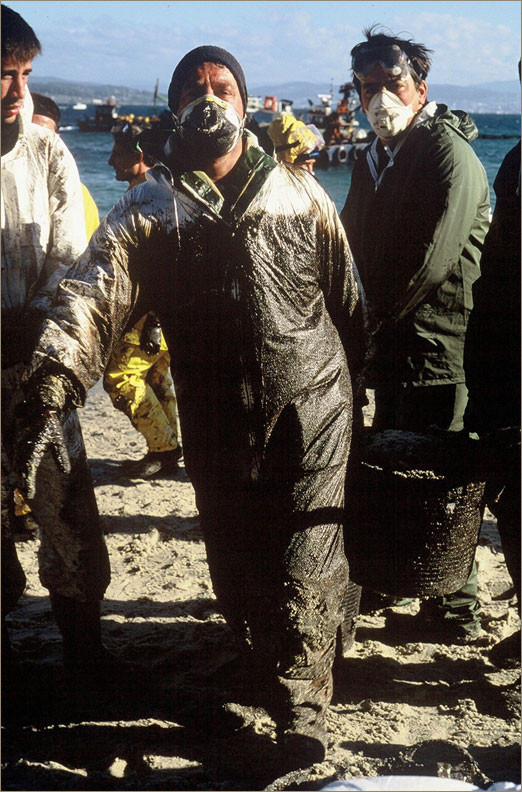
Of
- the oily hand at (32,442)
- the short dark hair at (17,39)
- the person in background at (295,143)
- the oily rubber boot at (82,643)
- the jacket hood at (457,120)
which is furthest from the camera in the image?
the person in background at (295,143)

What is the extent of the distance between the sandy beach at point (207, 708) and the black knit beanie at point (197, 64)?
2.29 m

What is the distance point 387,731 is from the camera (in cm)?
291

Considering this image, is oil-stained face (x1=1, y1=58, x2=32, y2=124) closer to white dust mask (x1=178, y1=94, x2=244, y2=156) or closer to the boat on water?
white dust mask (x1=178, y1=94, x2=244, y2=156)

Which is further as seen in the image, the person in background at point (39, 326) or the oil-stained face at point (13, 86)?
the person in background at point (39, 326)

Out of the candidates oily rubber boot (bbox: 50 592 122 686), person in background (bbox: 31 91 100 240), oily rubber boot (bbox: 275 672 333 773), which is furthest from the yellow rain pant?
oily rubber boot (bbox: 275 672 333 773)

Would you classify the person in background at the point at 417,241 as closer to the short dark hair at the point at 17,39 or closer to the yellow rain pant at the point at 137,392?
the short dark hair at the point at 17,39

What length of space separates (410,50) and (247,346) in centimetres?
192

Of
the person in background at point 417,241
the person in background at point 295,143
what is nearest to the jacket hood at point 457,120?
the person in background at point 417,241

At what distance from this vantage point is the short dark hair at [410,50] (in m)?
3.52

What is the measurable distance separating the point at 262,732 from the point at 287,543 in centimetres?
83

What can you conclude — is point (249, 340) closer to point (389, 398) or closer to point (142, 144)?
point (142, 144)

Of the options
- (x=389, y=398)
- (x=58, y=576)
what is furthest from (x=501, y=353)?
(x=58, y=576)

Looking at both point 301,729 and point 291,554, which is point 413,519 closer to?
point 291,554

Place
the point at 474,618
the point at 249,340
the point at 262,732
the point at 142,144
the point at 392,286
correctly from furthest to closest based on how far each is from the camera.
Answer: the point at 474,618 < the point at 392,286 < the point at 262,732 < the point at 142,144 < the point at 249,340
